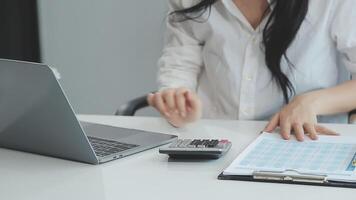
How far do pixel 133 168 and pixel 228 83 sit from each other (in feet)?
1.96

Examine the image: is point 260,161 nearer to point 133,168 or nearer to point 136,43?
point 133,168

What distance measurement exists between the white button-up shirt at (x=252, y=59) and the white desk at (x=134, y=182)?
0.40 metres

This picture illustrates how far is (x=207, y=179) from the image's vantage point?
0.81 meters

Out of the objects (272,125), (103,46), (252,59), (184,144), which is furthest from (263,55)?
(103,46)

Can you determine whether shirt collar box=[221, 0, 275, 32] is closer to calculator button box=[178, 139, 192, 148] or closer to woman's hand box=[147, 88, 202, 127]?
woman's hand box=[147, 88, 202, 127]

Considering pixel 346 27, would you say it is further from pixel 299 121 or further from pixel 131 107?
pixel 131 107

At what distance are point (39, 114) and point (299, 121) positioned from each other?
46 centimetres

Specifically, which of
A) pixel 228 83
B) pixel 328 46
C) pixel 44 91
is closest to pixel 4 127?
pixel 44 91

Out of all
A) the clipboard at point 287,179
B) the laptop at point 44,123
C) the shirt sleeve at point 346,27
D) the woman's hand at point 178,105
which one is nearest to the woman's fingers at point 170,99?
the woman's hand at point 178,105

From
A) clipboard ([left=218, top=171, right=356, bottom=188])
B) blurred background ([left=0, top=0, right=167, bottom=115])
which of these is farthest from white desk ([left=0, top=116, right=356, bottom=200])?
blurred background ([left=0, top=0, right=167, bottom=115])

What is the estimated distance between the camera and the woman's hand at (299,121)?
40.1 inches

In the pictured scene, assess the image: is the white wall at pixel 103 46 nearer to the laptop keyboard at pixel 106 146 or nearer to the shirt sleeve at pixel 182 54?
the shirt sleeve at pixel 182 54

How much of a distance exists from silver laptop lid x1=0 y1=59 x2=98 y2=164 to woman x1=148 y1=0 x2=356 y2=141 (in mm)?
405

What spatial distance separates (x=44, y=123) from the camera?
88cm
